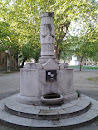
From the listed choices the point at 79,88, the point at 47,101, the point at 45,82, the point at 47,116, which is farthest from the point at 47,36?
the point at 79,88

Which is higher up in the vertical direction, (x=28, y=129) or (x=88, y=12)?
(x=88, y=12)

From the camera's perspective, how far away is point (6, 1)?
20156mm

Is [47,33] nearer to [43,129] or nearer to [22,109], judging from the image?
[22,109]

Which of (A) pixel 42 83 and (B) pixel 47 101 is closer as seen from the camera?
(B) pixel 47 101

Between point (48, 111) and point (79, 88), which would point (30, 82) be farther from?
point (79, 88)

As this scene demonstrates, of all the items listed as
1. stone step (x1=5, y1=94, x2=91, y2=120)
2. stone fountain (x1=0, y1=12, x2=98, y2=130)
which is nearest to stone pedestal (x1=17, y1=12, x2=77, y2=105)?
stone fountain (x1=0, y1=12, x2=98, y2=130)

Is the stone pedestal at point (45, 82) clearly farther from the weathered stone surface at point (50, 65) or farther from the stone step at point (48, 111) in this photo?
the stone step at point (48, 111)

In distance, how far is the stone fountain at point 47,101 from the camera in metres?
3.64

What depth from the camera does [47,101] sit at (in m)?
4.33

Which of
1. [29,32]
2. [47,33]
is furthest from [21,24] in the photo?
[47,33]

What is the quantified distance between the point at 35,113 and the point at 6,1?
2132 centimetres

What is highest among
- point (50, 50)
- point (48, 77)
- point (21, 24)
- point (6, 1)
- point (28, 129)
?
point (6, 1)

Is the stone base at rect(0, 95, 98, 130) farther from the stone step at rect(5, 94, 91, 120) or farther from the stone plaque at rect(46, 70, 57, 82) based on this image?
the stone plaque at rect(46, 70, 57, 82)

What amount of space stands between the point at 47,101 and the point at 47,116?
0.65 meters
